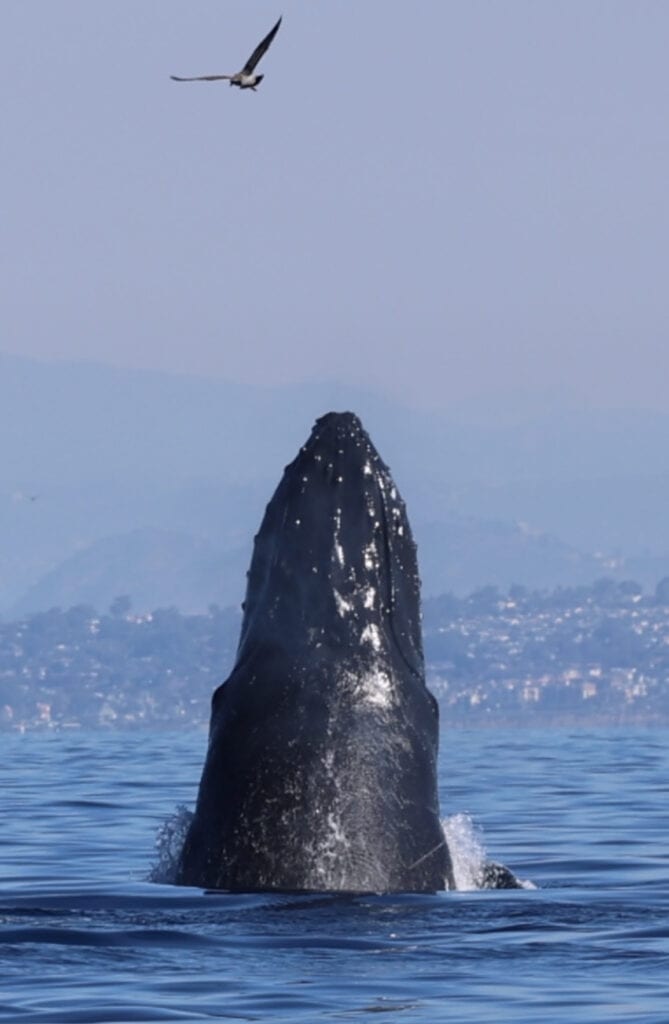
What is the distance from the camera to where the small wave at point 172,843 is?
16312 mm

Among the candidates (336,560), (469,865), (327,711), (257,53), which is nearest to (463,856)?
(469,865)

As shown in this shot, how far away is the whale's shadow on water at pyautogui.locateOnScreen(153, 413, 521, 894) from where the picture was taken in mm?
15461

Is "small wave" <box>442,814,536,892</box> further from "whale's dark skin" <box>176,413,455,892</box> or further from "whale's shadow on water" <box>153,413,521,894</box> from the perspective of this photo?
"whale's dark skin" <box>176,413,455,892</box>

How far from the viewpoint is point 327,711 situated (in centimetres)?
1575

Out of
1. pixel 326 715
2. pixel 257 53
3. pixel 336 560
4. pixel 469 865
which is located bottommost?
pixel 469 865

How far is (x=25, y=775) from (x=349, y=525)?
22121 millimetres

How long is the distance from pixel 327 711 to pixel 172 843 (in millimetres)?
1547

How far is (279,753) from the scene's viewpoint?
15.6m

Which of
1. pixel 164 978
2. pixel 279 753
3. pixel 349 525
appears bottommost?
pixel 164 978

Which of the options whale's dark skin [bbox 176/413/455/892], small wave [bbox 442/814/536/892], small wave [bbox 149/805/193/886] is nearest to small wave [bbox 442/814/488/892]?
small wave [bbox 442/814/536/892]

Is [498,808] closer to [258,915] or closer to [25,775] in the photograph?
[25,775]

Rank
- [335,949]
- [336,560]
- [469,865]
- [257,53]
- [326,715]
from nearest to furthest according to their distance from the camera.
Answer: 1. [335,949]
2. [326,715]
3. [336,560]
4. [469,865]
5. [257,53]

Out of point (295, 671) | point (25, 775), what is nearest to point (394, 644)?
point (295, 671)

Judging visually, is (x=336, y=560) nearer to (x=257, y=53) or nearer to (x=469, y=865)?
(x=469, y=865)
